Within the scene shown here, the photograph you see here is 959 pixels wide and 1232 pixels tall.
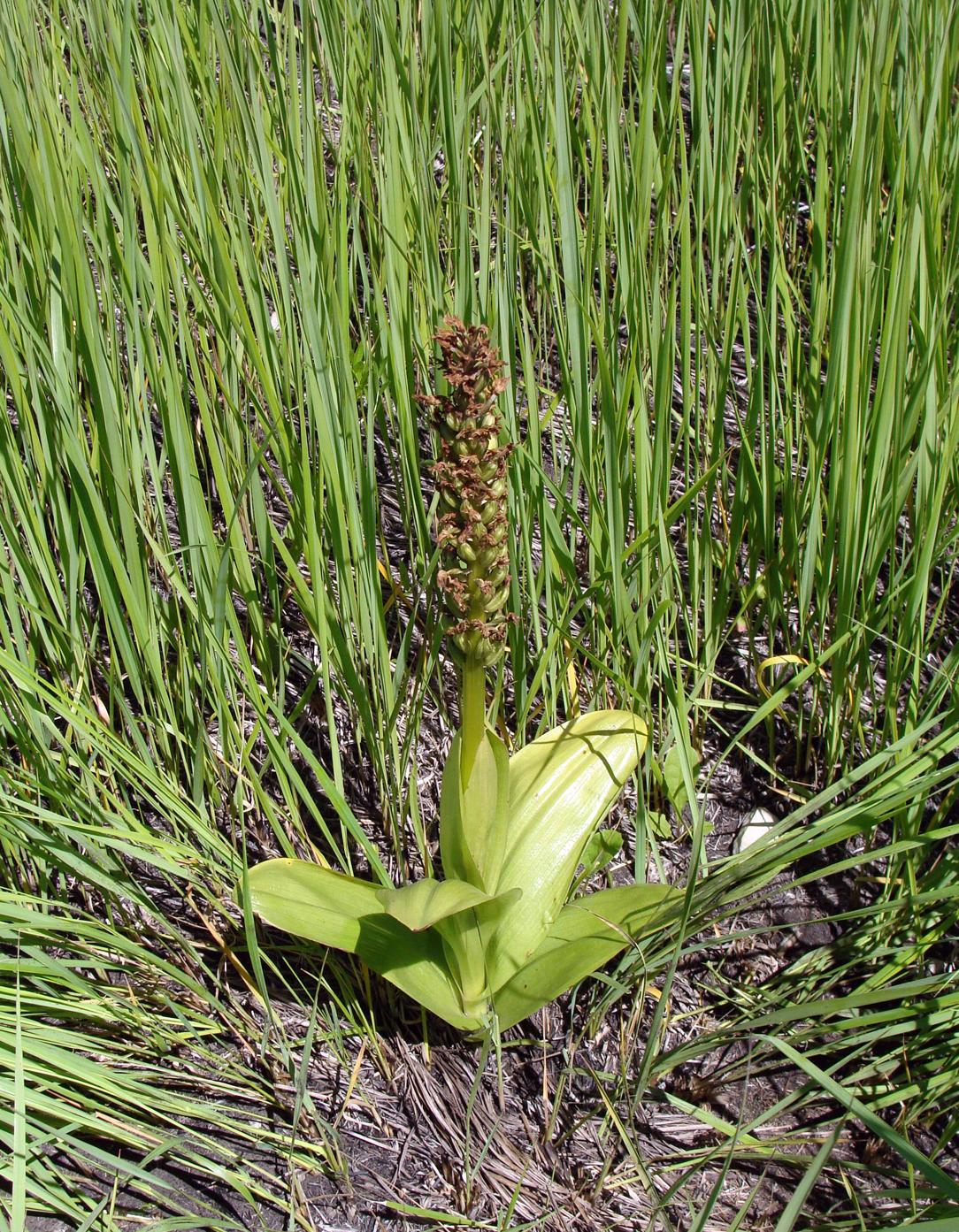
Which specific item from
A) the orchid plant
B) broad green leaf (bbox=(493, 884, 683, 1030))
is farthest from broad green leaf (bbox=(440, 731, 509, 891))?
broad green leaf (bbox=(493, 884, 683, 1030))

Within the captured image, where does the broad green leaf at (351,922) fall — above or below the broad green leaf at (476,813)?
below

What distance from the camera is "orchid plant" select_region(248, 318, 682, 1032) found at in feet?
3.10

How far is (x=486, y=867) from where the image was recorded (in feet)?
3.71

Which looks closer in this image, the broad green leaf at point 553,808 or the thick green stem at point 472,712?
the thick green stem at point 472,712

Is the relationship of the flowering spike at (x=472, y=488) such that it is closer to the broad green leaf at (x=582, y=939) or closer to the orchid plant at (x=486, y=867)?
the orchid plant at (x=486, y=867)

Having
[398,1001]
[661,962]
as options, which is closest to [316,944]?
[398,1001]

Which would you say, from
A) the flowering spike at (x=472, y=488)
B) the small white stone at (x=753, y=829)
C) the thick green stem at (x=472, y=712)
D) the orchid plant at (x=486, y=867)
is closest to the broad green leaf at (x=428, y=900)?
the orchid plant at (x=486, y=867)

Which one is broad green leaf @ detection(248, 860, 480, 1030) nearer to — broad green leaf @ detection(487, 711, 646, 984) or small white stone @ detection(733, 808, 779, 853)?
broad green leaf @ detection(487, 711, 646, 984)

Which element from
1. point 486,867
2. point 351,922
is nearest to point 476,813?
point 486,867

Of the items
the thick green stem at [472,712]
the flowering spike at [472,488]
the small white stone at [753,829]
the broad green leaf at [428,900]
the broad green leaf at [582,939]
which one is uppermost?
the flowering spike at [472,488]

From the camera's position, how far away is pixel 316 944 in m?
1.23

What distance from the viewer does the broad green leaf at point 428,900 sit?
3.10 feet

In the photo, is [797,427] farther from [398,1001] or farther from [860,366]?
[398,1001]

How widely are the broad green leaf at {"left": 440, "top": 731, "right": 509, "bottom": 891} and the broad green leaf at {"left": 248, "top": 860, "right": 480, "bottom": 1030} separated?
10 cm
